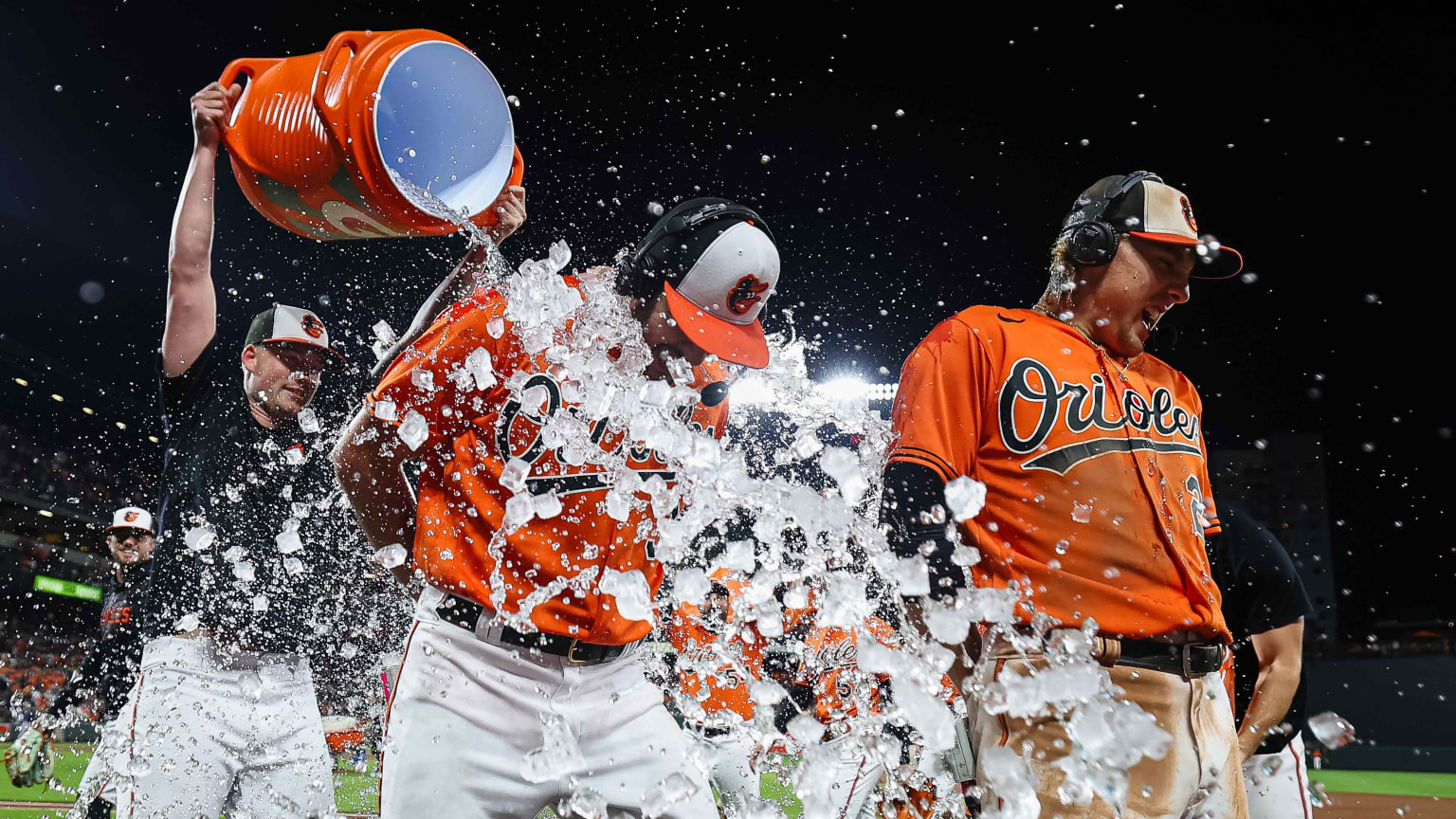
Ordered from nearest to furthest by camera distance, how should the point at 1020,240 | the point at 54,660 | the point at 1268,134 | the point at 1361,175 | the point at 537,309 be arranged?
the point at 537,309, the point at 1268,134, the point at 1361,175, the point at 1020,240, the point at 54,660

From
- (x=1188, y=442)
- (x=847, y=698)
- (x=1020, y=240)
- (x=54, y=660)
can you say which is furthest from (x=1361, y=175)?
(x=54, y=660)

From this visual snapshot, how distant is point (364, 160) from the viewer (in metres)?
2.42

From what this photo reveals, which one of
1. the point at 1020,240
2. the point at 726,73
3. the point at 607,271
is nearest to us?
the point at 607,271

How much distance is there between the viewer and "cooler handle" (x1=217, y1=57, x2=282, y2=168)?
2.59 metres

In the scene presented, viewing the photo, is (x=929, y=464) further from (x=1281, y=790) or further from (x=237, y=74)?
(x=1281, y=790)

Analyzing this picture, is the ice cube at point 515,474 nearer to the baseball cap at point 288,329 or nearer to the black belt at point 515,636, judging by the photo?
the black belt at point 515,636

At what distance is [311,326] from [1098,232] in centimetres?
271

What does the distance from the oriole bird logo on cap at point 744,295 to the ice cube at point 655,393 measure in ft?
0.93

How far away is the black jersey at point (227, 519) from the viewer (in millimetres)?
3139

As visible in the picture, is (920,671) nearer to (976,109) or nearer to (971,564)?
(971,564)

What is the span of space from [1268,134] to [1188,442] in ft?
46.7

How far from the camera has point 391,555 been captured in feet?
7.68

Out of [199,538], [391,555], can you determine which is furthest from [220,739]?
[391,555]

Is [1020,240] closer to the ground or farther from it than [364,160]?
farther from it
